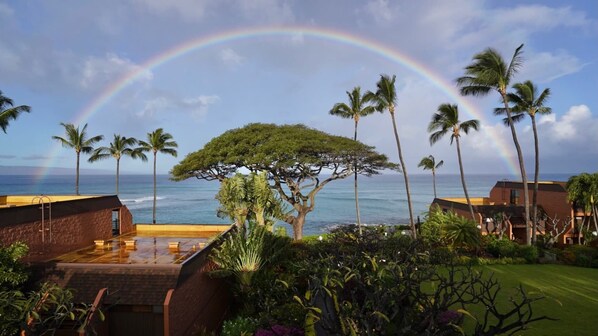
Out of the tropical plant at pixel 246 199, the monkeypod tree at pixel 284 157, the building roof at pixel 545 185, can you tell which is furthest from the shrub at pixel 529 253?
the tropical plant at pixel 246 199

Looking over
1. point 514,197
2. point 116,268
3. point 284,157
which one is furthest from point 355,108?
point 116,268

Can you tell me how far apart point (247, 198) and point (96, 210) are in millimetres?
7463

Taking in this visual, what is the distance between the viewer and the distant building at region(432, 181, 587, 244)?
98.5 ft

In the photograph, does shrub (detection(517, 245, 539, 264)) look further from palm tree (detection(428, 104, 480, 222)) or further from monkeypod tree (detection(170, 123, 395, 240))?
monkeypod tree (detection(170, 123, 395, 240))

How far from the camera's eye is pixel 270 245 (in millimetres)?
16703

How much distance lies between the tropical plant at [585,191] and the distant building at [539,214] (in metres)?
1.49

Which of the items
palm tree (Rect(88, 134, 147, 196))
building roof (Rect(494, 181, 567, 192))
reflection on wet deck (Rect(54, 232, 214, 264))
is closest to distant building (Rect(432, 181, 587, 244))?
building roof (Rect(494, 181, 567, 192))

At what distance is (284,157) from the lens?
32688 mm

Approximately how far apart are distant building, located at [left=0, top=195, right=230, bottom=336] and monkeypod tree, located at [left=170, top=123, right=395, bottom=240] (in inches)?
570

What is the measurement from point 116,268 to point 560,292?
59.6ft

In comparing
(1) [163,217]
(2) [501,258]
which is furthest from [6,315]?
(1) [163,217]

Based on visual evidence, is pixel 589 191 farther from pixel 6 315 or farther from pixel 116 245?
pixel 6 315

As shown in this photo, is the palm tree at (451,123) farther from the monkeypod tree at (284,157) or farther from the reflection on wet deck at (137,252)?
the reflection on wet deck at (137,252)

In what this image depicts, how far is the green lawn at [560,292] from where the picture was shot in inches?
470
